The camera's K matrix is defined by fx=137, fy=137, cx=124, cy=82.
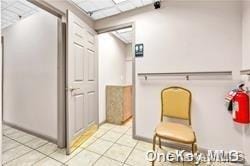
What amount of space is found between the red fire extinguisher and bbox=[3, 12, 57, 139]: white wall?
257 cm

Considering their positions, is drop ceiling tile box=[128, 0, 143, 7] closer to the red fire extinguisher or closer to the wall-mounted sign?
the wall-mounted sign

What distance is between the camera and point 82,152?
6.64ft

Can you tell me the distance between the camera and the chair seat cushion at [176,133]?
5.04 ft

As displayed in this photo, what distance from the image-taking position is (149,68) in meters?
2.34

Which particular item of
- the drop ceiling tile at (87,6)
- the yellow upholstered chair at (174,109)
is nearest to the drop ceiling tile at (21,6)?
the drop ceiling tile at (87,6)

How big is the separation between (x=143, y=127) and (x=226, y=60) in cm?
160

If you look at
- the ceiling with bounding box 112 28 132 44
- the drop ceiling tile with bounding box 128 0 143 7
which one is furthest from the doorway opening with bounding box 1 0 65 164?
the ceiling with bounding box 112 28 132 44

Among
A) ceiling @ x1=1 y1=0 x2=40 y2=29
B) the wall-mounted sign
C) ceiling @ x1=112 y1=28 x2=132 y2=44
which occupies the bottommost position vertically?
the wall-mounted sign

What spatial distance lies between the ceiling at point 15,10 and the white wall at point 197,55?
2.02 metres

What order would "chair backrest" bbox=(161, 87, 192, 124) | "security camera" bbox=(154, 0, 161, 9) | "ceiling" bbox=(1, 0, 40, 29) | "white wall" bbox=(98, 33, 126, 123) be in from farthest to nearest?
"white wall" bbox=(98, 33, 126, 123)
"ceiling" bbox=(1, 0, 40, 29)
"security camera" bbox=(154, 0, 161, 9)
"chair backrest" bbox=(161, 87, 192, 124)

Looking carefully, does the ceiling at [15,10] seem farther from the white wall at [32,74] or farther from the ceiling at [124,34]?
the ceiling at [124,34]

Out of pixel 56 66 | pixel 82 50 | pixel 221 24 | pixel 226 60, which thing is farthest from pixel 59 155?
pixel 221 24

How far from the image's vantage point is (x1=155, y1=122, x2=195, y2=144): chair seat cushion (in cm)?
154

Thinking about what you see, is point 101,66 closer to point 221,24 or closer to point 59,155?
point 59,155
